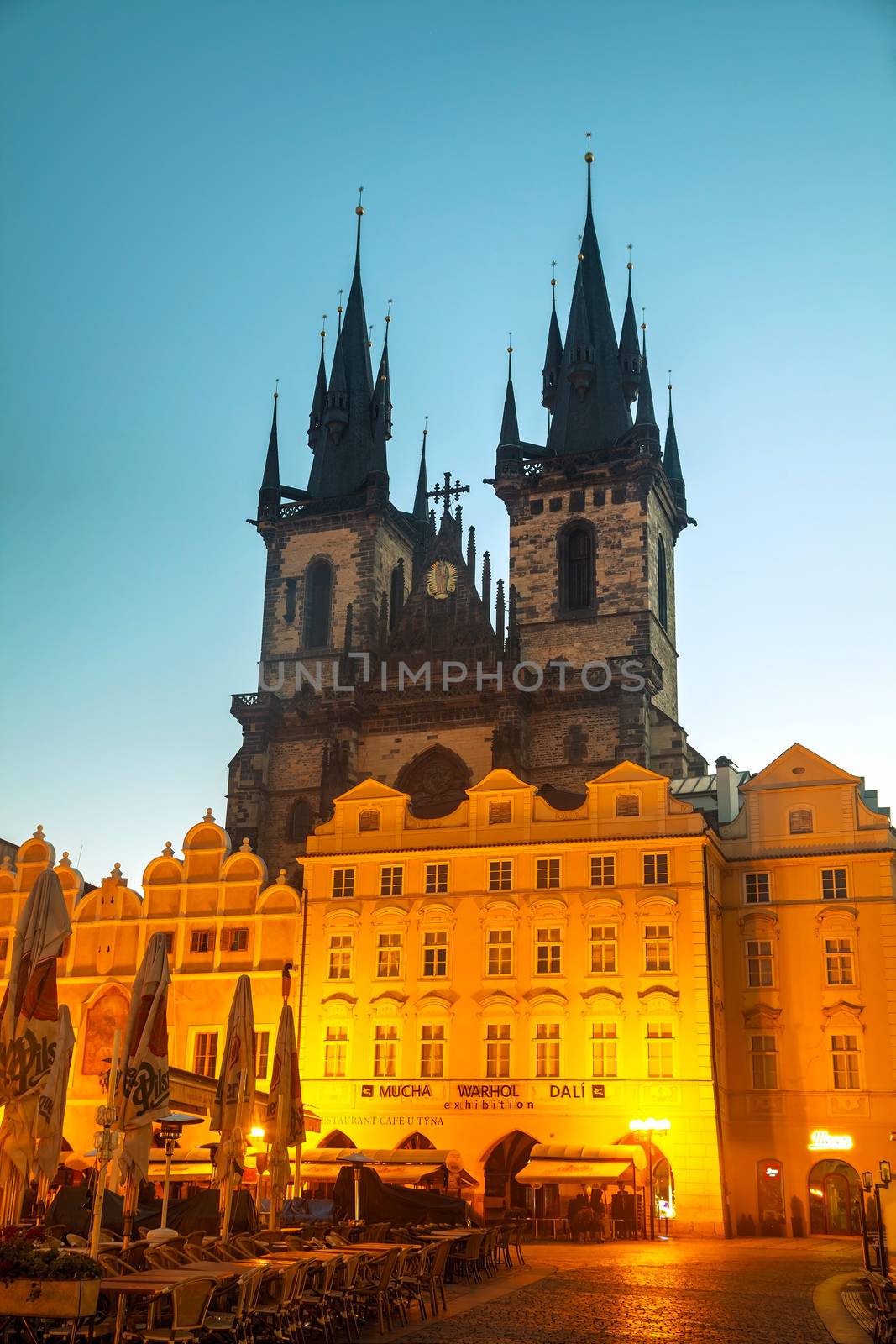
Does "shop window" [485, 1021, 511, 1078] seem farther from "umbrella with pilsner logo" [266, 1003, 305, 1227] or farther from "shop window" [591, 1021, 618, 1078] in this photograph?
"umbrella with pilsner logo" [266, 1003, 305, 1227]

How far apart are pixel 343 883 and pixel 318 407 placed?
3349 cm

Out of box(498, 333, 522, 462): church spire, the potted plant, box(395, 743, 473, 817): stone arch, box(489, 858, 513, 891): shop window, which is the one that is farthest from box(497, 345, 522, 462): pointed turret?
the potted plant

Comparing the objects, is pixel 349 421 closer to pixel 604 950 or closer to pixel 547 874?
pixel 547 874

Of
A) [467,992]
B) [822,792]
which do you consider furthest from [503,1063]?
[822,792]

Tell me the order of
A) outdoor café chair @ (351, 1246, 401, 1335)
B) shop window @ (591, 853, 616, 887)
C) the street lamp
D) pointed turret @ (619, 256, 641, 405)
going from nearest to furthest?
1. outdoor café chair @ (351, 1246, 401, 1335)
2. the street lamp
3. shop window @ (591, 853, 616, 887)
4. pointed turret @ (619, 256, 641, 405)

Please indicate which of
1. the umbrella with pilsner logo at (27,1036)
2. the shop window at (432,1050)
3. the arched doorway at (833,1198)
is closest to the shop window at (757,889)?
the arched doorway at (833,1198)

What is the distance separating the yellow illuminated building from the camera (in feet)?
117

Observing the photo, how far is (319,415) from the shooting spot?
6775 centimetres

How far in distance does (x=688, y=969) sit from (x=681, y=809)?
13.6 feet

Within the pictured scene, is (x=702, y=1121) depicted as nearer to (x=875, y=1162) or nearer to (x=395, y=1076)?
(x=875, y=1162)

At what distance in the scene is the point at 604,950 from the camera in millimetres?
37469

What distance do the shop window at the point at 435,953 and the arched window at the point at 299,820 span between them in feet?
53.9

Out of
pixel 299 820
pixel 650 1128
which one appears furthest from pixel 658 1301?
pixel 299 820

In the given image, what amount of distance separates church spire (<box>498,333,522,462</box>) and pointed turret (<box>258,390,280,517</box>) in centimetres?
1040
